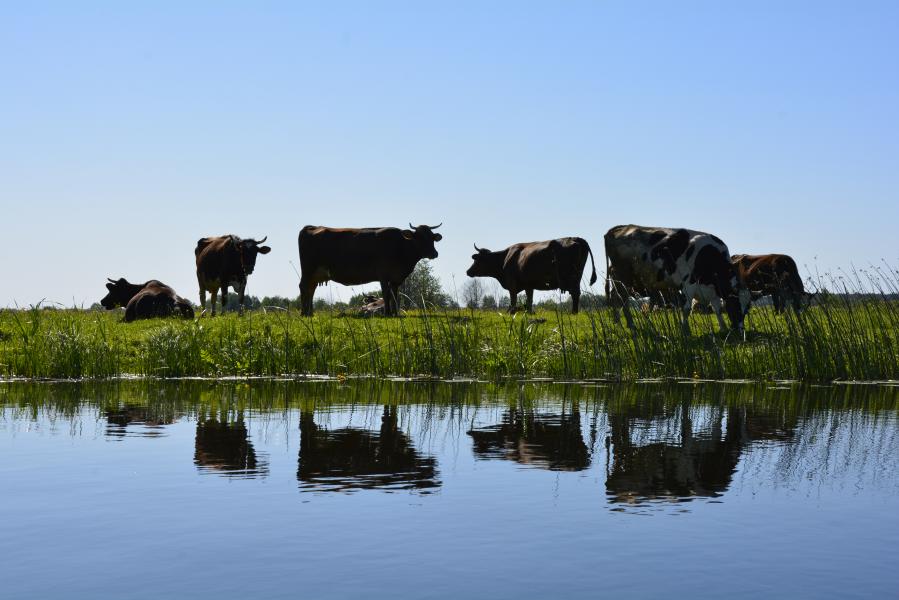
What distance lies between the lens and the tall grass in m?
19.0

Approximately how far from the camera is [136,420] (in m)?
13.2

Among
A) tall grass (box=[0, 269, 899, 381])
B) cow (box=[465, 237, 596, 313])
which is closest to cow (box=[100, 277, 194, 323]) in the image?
tall grass (box=[0, 269, 899, 381])

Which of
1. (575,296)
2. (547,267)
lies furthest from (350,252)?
(575,296)

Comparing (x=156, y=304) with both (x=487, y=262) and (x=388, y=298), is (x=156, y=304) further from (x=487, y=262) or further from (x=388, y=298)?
(x=487, y=262)

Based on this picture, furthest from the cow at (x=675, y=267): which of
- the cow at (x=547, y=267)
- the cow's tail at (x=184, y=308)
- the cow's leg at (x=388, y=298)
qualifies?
the cow's tail at (x=184, y=308)

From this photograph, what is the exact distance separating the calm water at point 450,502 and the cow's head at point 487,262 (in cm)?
2103

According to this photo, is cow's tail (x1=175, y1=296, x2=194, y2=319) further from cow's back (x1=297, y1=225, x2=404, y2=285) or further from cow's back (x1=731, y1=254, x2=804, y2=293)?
cow's back (x1=731, y1=254, x2=804, y2=293)

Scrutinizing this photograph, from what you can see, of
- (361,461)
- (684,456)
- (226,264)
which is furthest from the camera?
(226,264)

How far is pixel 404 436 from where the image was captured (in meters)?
11.6

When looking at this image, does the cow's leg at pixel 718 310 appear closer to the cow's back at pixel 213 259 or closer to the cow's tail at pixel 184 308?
the cow's tail at pixel 184 308

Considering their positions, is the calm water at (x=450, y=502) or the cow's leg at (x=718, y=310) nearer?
the calm water at (x=450, y=502)

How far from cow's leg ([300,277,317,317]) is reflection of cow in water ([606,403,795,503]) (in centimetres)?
1703

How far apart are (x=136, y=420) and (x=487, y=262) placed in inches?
899

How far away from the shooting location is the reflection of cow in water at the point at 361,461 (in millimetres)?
8758
